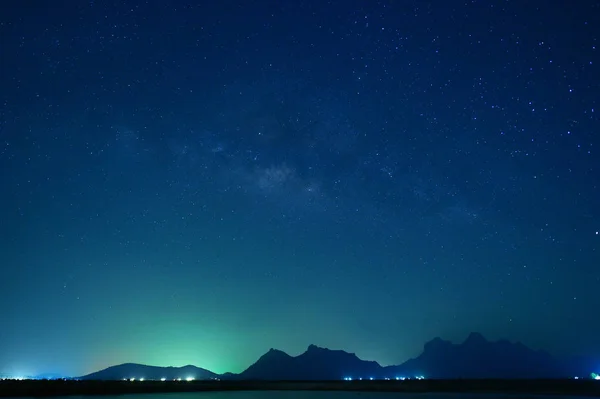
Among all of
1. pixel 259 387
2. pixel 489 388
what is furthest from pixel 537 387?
pixel 259 387

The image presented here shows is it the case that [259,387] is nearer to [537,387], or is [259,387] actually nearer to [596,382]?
[537,387]

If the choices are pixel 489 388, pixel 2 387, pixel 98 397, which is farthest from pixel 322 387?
pixel 2 387

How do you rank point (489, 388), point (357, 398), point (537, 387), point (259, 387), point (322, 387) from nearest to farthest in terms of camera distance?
point (357, 398)
point (537, 387)
point (489, 388)
point (322, 387)
point (259, 387)

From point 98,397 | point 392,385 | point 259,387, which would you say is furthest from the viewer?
point 259,387

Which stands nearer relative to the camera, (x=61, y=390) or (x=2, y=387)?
(x=2, y=387)

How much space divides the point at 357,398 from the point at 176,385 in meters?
60.6

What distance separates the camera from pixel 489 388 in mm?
90438

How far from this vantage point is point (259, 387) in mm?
129625

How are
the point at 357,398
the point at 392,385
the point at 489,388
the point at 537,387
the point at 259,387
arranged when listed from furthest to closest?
the point at 259,387 < the point at 392,385 < the point at 489,388 < the point at 537,387 < the point at 357,398

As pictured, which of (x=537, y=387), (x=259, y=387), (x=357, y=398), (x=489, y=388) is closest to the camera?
(x=357, y=398)

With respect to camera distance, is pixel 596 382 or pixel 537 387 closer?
pixel 596 382

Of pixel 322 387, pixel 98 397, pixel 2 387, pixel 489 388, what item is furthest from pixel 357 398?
pixel 2 387

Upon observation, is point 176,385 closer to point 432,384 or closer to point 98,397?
point 98,397

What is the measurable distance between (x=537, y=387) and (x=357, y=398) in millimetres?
38217
